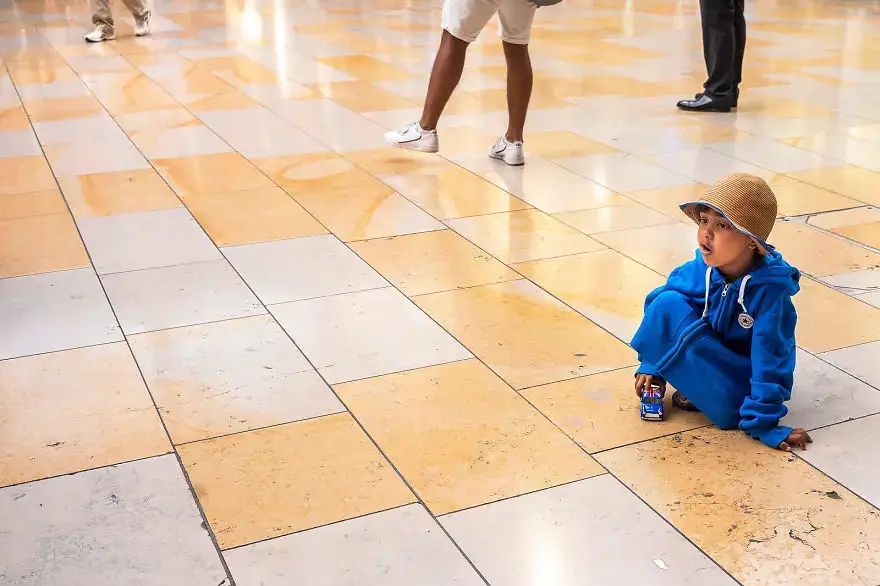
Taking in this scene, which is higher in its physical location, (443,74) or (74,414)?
(443,74)

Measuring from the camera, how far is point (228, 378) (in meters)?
3.40

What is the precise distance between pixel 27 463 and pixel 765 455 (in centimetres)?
198

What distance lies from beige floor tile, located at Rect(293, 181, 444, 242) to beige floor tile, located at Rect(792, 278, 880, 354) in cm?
161

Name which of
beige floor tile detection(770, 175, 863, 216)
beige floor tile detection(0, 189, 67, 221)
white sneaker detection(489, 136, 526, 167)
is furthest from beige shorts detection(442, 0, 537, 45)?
beige floor tile detection(0, 189, 67, 221)

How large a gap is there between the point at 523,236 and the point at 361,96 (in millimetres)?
3193

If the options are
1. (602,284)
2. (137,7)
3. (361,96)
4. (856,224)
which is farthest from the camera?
(137,7)

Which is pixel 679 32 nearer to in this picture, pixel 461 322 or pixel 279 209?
pixel 279 209

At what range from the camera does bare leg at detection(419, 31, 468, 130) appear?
18.3 ft

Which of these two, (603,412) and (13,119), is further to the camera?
(13,119)

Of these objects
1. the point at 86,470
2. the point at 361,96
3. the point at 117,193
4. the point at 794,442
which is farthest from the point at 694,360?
the point at 361,96

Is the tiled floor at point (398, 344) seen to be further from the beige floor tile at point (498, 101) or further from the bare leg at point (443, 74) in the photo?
the bare leg at point (443, 74)

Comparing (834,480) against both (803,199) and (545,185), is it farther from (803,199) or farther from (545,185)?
(545,185)

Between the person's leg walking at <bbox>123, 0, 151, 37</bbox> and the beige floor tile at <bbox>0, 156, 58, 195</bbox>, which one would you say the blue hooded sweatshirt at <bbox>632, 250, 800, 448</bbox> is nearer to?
the beige floor tile at <bbox>0, 156, 58, 195</bbox>

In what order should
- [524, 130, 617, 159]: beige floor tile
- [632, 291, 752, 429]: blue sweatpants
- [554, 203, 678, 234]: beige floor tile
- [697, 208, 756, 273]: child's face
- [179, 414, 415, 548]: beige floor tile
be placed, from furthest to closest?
1. [524, 130, 617, 159]: beige floor tile
2. [554, 203, 678, 234]: beige floor tile
3. [632, 291, 752, 429]: blue sweatpants
4. [697, 208, 756, 273]: child's face
5. [179, 414, 415, 548]: beige floor tile
